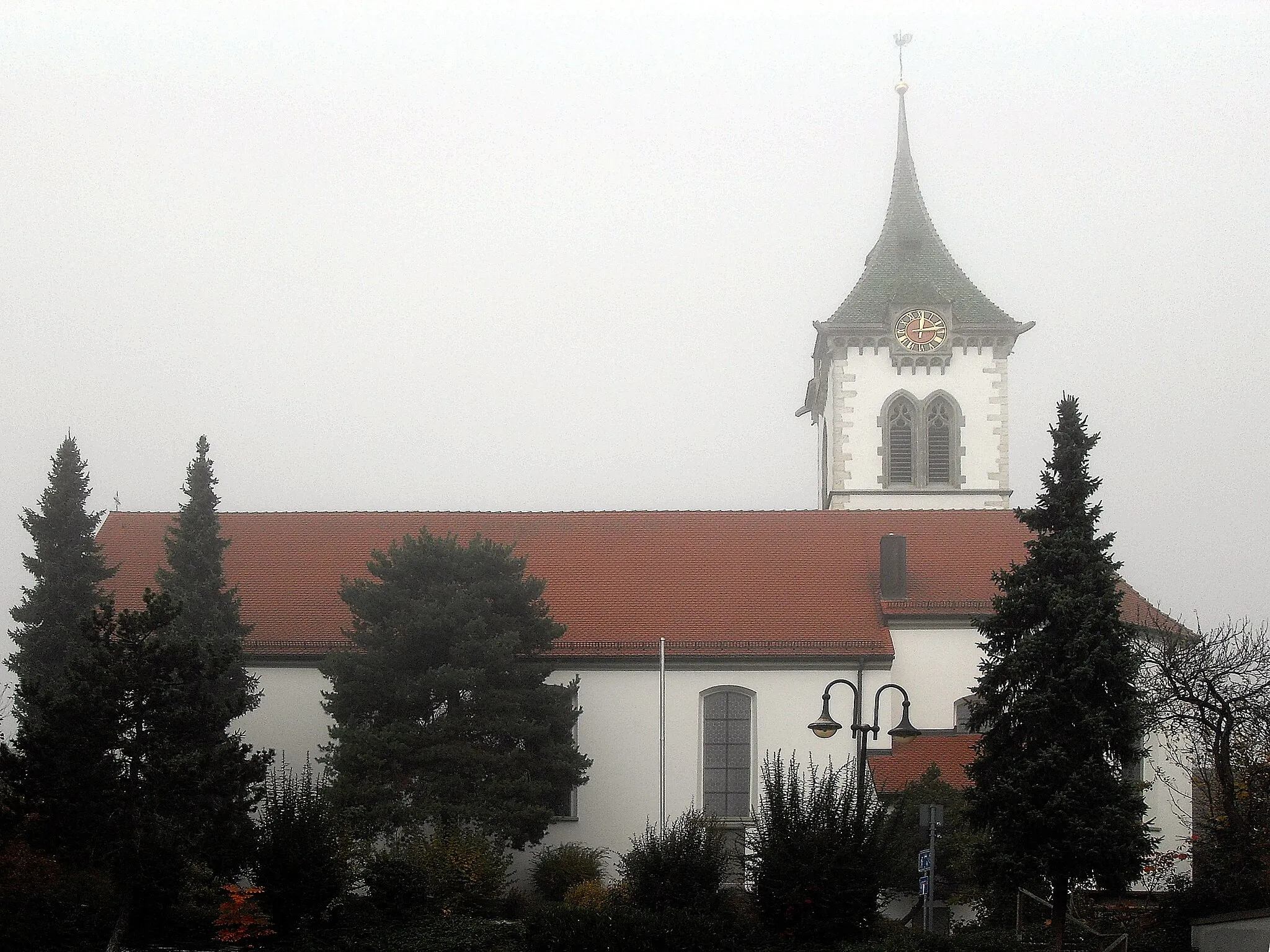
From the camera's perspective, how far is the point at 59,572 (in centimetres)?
3812

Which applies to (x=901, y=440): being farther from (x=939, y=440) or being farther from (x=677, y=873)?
(x=677, y=873)

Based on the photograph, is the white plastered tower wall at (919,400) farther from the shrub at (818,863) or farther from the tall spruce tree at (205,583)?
the shrub at (818,863)

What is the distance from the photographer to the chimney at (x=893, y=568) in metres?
41.2

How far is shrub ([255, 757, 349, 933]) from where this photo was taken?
27891 millimetres

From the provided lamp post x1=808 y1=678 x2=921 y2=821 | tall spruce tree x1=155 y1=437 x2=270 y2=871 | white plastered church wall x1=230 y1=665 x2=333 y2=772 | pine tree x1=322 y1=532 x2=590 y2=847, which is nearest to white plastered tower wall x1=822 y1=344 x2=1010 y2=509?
pine tree x1=322 y1=532 x2=590 y2=847

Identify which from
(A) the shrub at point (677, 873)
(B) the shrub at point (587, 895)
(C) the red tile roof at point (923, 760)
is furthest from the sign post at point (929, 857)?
(C) the red tile roof at point (923, 760)

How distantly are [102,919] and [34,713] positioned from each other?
6061 mm

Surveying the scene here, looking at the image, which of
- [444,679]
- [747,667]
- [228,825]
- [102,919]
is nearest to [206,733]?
[228,825]

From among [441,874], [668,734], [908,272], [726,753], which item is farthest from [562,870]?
[908,272]

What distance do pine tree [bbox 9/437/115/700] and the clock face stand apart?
25.1 metres

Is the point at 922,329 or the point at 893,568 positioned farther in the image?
the point at 922,329

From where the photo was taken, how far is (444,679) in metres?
35.4

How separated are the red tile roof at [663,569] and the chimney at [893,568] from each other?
1.25 ft

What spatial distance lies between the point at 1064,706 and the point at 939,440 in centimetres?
2310
